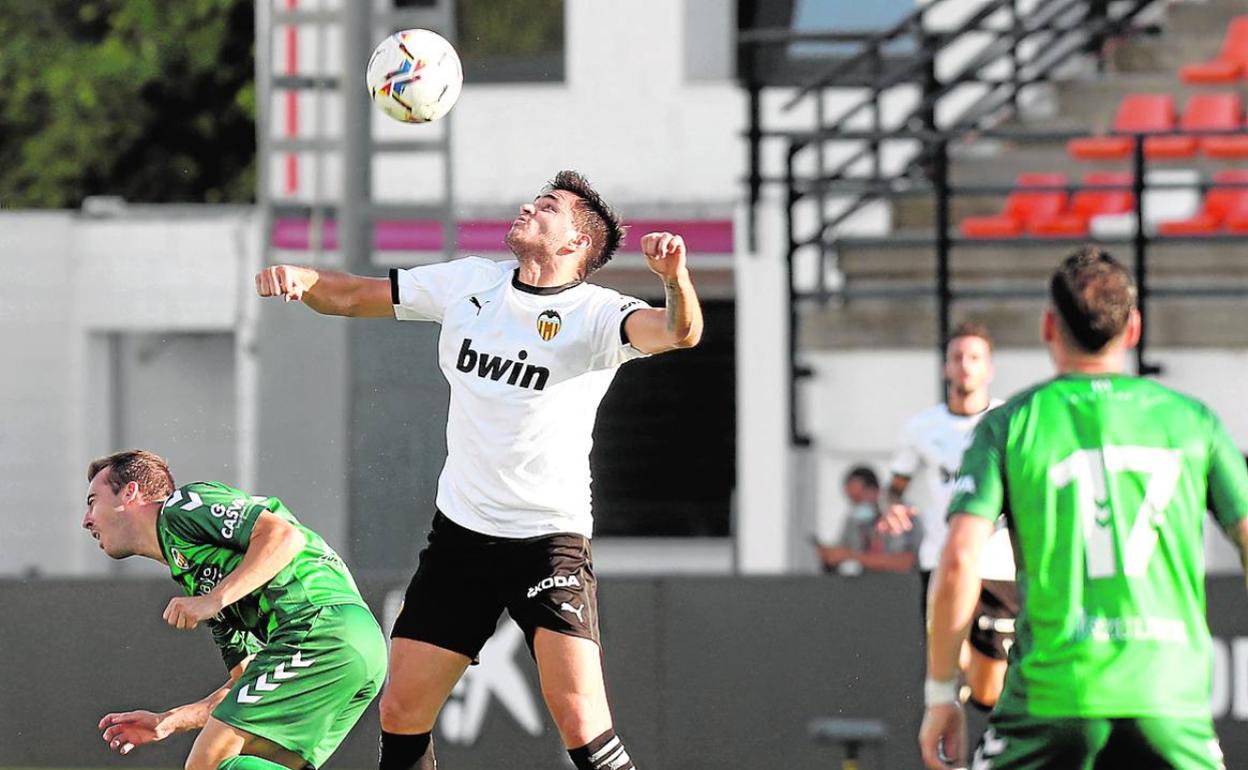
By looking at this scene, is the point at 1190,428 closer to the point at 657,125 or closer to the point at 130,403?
→ the point at 657,125

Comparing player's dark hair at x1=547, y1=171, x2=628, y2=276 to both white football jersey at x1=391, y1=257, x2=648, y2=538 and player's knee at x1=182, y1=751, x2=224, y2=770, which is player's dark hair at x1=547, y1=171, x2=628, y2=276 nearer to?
white football jersey at x1=391, y1=257, x2=648, y2=538

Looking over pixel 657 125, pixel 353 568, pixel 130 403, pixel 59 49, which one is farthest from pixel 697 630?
pixel 59 49

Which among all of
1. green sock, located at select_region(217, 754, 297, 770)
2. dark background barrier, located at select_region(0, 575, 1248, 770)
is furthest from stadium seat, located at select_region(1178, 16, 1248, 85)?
green sock, located at select_region(217, 754, 297, 770)

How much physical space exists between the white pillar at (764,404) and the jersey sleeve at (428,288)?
6144 mm

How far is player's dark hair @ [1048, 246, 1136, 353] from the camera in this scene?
14.4ft

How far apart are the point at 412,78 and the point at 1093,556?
350 cm

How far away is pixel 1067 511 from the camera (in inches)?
170

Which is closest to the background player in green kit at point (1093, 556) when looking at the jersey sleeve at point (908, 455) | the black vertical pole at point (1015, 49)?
the jersey sleeve at point (908, 455)

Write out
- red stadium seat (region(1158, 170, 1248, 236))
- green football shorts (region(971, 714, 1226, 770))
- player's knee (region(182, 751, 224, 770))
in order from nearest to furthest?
green football shorts (region(971, 714, 1226, 770)), player's knee (region(182, 751, 224, 770)), red stadium seat (region(1158, 170, 1248, 236))

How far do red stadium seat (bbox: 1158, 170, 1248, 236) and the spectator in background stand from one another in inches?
87.9

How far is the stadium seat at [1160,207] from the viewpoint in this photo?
12719 mm

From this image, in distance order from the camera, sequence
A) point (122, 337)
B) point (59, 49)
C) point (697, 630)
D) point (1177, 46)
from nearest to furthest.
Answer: point (697, 630) → point (1177, 46) → point (122, 337) → point (59, 49)

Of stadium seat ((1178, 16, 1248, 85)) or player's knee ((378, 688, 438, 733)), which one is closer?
player's knee ((378, 688, 438, 733))

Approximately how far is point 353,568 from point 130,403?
402 inches
